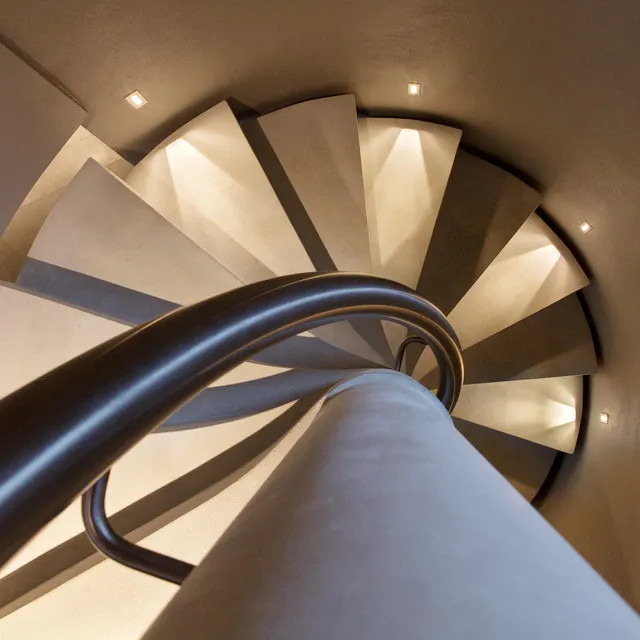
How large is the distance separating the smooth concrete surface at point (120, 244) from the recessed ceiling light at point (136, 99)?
53 cm

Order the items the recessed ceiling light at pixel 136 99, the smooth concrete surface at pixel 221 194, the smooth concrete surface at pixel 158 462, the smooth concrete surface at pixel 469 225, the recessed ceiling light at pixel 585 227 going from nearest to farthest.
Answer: the smooth concrete surface at pixel 158 462 → the recessed ceiling light at pixel 136 99 → the smooth concrete surface at pixel 221 194 → the recessed ceiling light at pixel 585 227 → the smooth concrete surface at pixel 469 225

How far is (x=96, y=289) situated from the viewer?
2.39 metres

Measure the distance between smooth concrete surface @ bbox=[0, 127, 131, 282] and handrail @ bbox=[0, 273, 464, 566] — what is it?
2655mm

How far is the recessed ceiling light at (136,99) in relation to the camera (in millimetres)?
2713

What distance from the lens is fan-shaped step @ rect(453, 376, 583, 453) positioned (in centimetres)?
420

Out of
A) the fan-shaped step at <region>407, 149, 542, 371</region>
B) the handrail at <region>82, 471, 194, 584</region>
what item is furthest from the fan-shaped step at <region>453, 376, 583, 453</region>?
the handrail at <region>82, 471, 194, 584</region>

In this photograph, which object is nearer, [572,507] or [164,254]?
[164,254]

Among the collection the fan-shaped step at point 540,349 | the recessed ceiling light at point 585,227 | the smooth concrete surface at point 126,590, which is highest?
the recessed ceiling light at point 585,227

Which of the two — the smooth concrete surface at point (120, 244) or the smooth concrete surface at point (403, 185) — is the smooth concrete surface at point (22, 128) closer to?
the smooth concrete surface at point (120, 244)

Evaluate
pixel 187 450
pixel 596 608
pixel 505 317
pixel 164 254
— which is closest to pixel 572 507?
A: pixel 505 317

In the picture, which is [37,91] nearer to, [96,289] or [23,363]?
[96,289]

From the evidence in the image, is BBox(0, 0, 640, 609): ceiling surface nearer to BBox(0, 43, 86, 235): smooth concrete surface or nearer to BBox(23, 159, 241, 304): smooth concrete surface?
BBox(0, 43, 86, 235): smooth concrete surface

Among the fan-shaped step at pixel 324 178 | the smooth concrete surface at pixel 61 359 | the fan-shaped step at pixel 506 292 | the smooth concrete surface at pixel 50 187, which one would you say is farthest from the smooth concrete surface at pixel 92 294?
the fan-shaped step at pixel 506 292

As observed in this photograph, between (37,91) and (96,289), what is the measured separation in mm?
823
